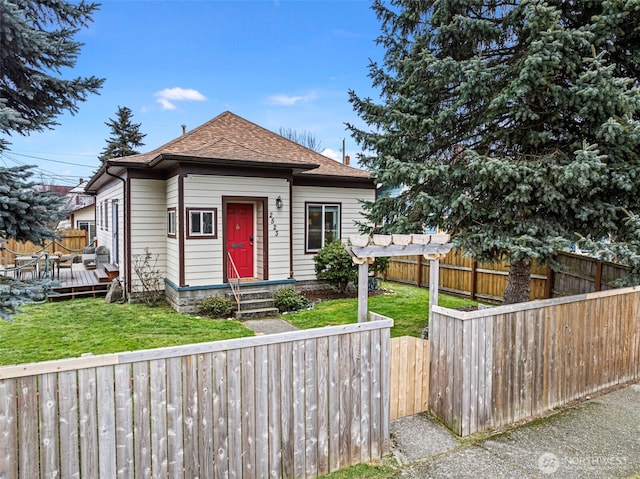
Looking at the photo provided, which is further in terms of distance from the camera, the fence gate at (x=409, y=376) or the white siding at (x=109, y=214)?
the white siding at (x=109, y=214)

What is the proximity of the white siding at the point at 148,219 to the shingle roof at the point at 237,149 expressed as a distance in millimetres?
→ 795

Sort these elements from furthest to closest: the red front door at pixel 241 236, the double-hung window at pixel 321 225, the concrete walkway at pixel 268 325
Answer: the double-hung window at pixel 321 225 < the red front door at pixel 241 236 < the concrete walkway at pixel 268 325

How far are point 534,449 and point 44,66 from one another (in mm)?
6869

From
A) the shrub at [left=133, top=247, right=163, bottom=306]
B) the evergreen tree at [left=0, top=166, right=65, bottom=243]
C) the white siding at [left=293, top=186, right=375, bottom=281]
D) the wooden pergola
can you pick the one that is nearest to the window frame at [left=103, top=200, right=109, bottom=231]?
the shrub at [left=133, top=247, right=163, bottom=306]

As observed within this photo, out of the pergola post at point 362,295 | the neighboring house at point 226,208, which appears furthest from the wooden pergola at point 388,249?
the neighboring house at point 226,208

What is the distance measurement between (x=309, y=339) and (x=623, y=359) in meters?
5.35

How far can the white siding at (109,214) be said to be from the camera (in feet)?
40.4

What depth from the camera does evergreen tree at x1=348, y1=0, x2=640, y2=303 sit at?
539 cm

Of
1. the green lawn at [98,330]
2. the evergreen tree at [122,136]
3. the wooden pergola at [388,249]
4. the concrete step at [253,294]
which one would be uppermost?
the evergreen tree at [122,136]

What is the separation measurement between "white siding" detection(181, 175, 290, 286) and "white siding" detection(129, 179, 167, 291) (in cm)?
189

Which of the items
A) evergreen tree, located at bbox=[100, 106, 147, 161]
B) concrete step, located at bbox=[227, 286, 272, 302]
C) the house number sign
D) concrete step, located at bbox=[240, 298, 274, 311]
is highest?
evergreen tree, located at bbox=[100, 106, 147, 161]

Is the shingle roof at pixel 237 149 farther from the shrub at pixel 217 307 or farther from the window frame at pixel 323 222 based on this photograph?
the shrub at pixel 217 307

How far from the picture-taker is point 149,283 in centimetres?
1130

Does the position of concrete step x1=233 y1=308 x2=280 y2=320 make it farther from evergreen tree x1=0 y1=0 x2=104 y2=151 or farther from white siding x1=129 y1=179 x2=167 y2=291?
evergreen tree x1=0 y1=0 x2=104 y2=151
